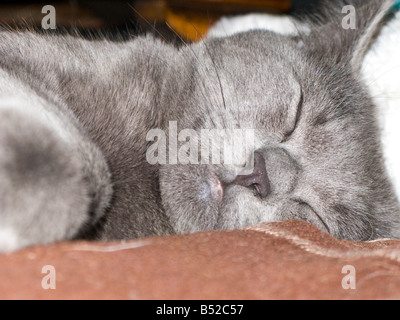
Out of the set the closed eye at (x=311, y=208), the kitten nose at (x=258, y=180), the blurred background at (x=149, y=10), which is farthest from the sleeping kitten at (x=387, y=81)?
the blurred background at (x=149, y=10)

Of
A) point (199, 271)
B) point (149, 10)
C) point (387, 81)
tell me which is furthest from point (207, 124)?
point (149, 10)

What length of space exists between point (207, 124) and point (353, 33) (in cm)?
65

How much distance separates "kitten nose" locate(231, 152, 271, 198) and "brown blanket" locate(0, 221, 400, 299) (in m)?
0.22

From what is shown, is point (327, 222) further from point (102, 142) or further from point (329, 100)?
point (102, 142)

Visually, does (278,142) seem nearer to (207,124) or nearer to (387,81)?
(207,124)

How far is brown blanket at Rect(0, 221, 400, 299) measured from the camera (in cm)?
69

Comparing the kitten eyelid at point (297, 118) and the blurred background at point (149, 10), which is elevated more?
the blurred background at point (149, 10)

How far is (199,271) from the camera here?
2.54ft

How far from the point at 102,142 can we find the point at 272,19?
132 cm

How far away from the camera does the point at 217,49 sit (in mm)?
1394

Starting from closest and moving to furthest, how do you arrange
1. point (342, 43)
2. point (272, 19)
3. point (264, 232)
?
point (264, 232)
point (342, 43)
point (272, 19)

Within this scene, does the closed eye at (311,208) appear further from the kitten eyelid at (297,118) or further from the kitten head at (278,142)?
the kitten eyelid at (297,118)

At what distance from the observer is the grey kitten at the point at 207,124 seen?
3.53ft

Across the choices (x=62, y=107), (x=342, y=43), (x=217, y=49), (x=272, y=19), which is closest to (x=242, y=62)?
(x=217, y=49)
